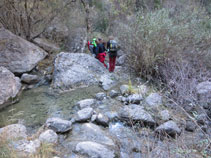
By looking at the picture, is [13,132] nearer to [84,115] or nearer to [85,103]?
[84,115]

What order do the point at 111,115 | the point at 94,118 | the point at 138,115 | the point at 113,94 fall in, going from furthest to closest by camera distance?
the point at 113,94 → the point at 111,115 → the point at 94,118 → the point at 138,115

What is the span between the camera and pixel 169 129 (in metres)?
3.91

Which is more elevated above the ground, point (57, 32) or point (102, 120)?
point (57, 32)

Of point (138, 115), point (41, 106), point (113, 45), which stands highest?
point (113, 45)

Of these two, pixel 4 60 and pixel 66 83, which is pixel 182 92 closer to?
pixel 66 83

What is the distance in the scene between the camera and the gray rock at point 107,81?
6505 millimetres

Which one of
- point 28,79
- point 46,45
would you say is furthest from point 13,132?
point 46,45

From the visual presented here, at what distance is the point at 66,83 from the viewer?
21.2 ft

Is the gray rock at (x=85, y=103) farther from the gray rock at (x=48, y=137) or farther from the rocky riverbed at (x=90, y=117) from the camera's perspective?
the gray rock at (x=48, y=137)

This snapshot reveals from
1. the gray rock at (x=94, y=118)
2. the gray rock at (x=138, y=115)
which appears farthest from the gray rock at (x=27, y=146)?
the gray rock at (x=138, y=115)

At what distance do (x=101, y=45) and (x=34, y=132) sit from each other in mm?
4770

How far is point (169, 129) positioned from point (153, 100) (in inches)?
52.1

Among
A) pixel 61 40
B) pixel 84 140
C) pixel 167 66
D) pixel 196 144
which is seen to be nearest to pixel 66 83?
pixel 84 140

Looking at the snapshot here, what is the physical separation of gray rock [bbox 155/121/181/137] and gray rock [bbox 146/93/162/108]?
32.8 inches
